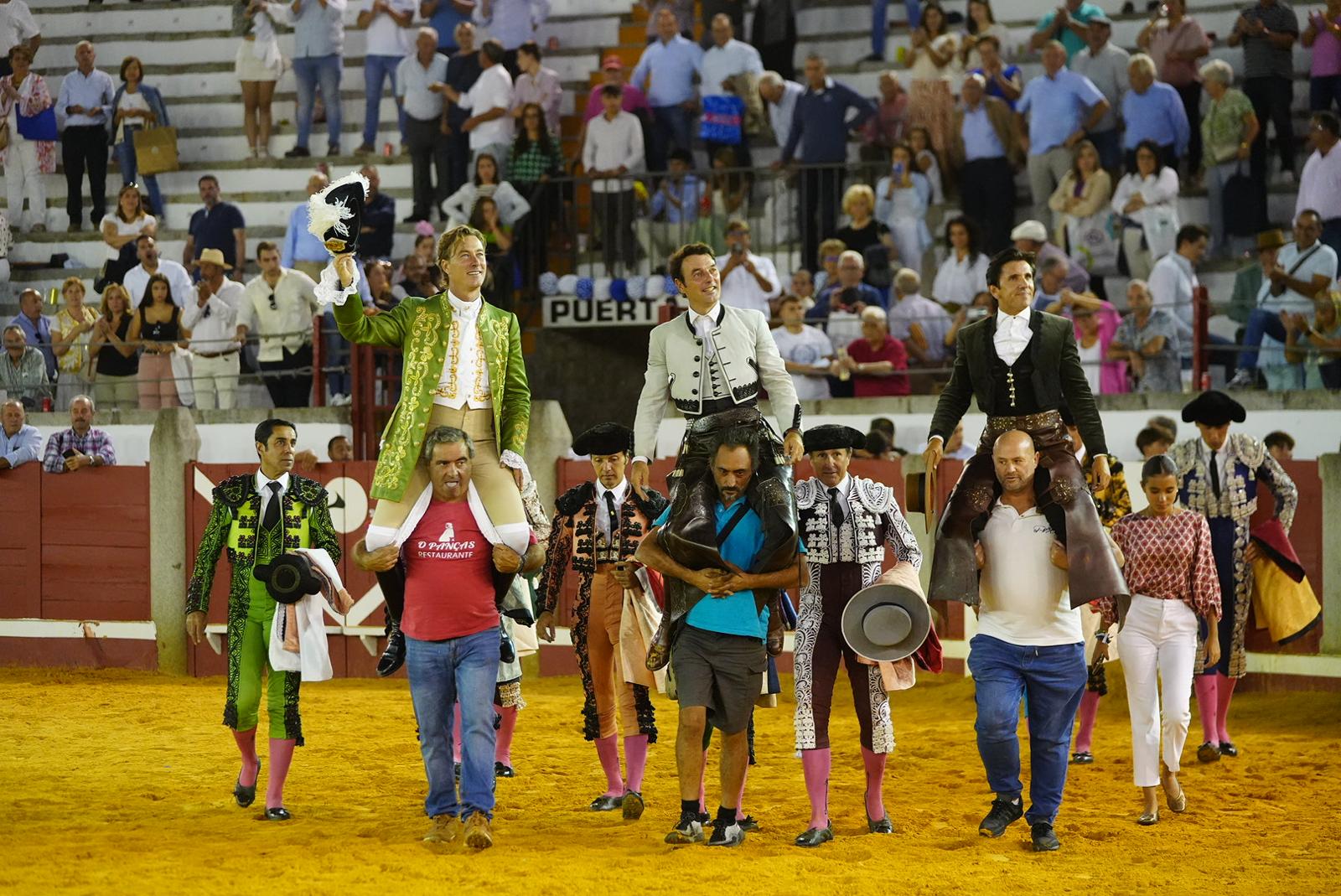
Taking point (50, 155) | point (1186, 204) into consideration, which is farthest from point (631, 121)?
point (50, 155)

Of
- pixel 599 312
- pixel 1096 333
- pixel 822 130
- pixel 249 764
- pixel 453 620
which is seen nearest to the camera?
pixel 453 620

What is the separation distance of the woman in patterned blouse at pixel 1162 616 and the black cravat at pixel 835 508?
1127 mm

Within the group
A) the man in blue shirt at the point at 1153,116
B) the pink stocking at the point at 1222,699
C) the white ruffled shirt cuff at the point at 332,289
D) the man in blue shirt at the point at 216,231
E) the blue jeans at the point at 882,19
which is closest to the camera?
the white ruffled shirt cuff at the point at 332,289

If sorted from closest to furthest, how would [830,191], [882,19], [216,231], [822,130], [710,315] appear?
1. [710,315]
2. [822,130]
3. [830,191]
4. [882,19]
5. [216,231]

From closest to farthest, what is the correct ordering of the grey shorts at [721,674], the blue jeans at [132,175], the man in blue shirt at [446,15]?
the grey shorts at [721,674]
the man in blue shirt at [446,15]
the blue jeans at [132,175]

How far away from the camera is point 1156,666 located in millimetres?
7309

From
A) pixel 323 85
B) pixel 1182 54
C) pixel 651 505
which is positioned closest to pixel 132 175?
pixel 323 85

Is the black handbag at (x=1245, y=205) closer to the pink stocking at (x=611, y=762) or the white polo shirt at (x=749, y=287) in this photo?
the white polo shirt at (x=749, y=287)

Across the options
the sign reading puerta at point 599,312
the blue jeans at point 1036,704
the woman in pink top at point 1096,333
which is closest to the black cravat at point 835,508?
the blue jeans at point 1036,704

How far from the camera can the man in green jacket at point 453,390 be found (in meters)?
6.78

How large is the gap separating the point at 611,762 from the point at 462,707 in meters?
1.17

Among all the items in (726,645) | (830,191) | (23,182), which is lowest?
(726,645)

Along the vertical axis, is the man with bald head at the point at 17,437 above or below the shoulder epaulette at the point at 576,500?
above

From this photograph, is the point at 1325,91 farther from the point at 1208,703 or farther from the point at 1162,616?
the point at 1162,616
